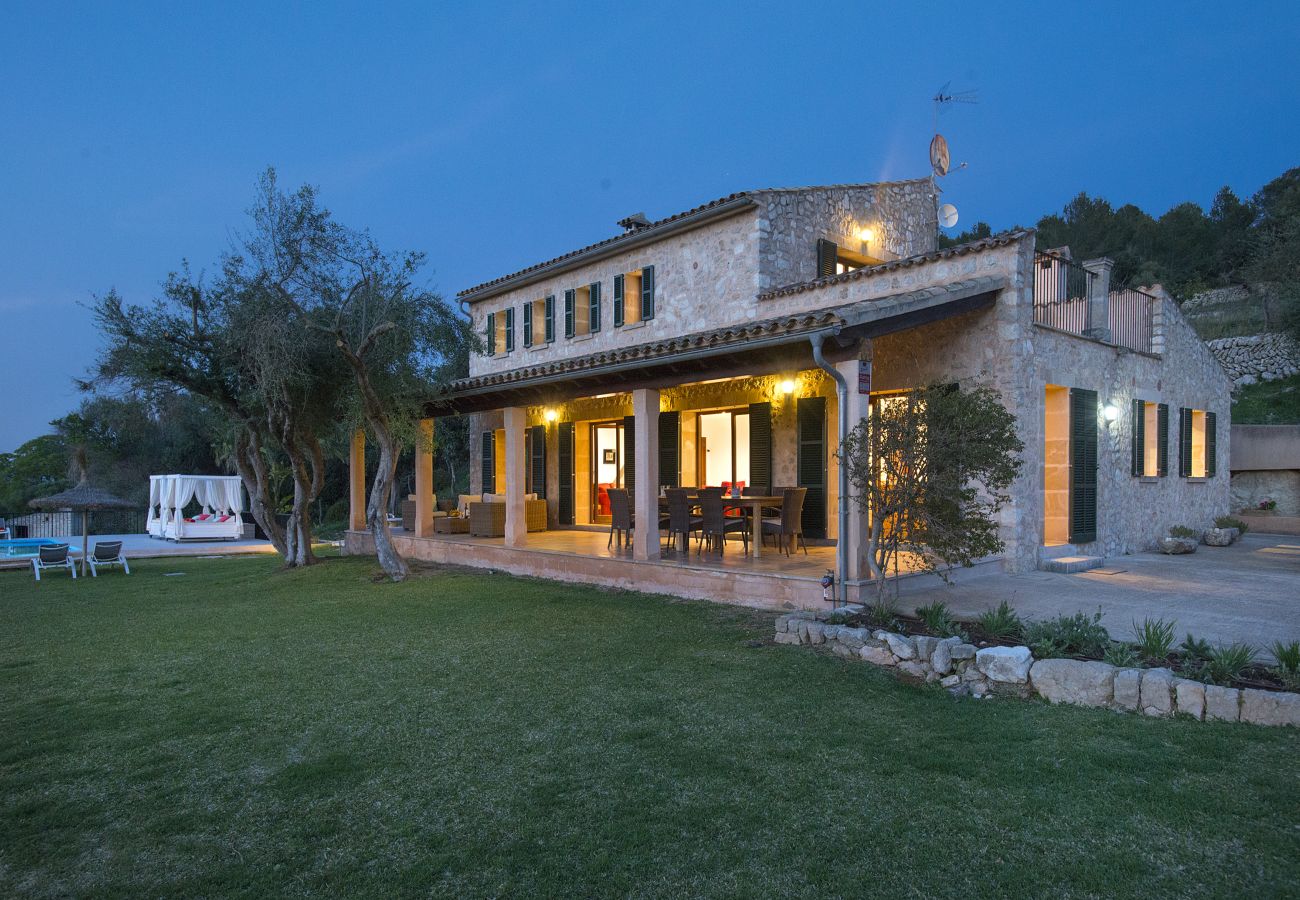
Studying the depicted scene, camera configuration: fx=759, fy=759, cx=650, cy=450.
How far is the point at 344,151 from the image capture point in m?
123

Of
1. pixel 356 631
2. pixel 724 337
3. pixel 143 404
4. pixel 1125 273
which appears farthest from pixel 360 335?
pixel 1125 273

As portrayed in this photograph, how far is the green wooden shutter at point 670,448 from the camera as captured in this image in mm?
12578

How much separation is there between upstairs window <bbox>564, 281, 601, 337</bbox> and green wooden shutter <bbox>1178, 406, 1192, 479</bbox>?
9.92 metres

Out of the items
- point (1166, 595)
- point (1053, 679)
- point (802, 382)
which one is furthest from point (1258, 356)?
point (1053, 679)

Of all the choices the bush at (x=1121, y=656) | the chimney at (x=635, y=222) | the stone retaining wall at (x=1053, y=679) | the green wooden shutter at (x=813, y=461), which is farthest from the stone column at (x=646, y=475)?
the chimney at (x=635, y=222)

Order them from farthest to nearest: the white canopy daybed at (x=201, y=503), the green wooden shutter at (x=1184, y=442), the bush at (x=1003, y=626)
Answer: the white canopy daybed at (x=201, y=503), the green wooden shutter at (x=1184, y=442), the bush at (x=1003, y=626)

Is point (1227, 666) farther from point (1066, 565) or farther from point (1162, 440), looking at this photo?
point (1162, 440)

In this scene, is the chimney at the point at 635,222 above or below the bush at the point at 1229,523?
above

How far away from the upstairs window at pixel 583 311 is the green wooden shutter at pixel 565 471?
1772 mm

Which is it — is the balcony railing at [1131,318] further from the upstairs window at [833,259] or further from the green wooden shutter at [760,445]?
the green wooden shutter at [760,445]

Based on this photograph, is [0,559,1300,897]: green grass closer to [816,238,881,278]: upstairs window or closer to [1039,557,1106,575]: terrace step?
[1039,557,1106,575]: terrace step

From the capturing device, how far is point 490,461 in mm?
16219

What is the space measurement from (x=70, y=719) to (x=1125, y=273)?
36.2 metres

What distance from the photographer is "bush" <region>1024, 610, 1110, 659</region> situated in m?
5.00
